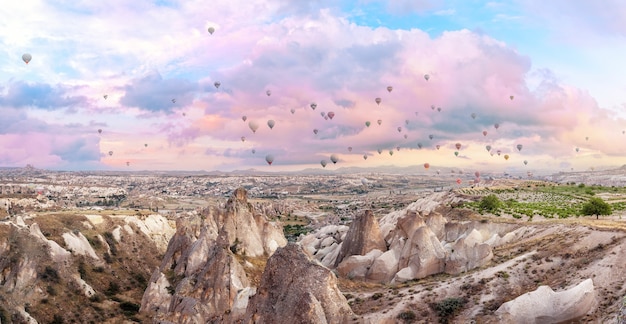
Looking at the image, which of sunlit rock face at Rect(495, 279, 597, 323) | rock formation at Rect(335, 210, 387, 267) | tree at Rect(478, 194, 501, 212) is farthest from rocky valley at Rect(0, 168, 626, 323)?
tree at Rect(478, 194, 501, 212)

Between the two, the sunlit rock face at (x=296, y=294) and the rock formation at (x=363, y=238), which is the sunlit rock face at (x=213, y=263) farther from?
the rock formation at (x=363, y=238)

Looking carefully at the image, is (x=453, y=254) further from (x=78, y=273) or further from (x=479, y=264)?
→ (x=78, y=273)

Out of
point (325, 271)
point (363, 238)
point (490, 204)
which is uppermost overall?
point (325, 271)

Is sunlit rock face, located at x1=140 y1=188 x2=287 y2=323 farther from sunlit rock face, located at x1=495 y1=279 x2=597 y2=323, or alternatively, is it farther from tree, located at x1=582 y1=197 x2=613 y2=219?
tree, located at x1=582 y1=197 x2=613 y2=219

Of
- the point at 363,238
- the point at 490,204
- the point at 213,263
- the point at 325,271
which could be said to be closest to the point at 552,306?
the point at 325,271

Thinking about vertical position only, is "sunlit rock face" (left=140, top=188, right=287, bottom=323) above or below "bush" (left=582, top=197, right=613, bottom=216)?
below

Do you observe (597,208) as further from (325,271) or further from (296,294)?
(296,294)
